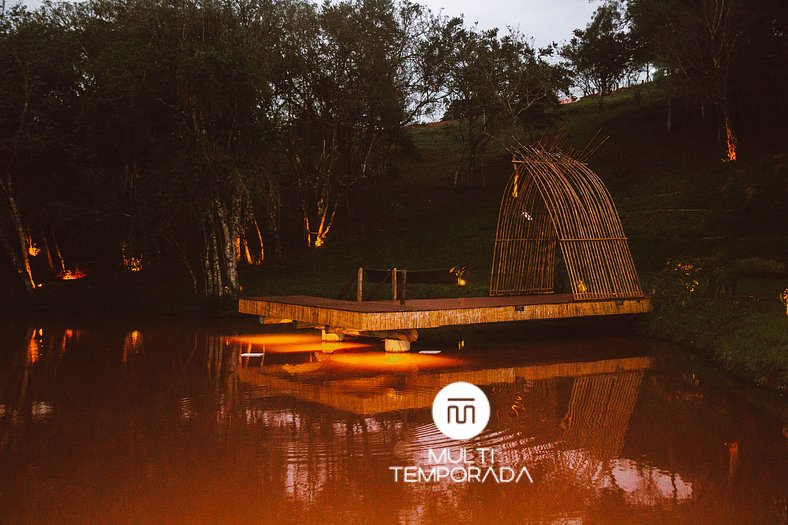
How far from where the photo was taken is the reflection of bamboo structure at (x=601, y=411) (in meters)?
6.17

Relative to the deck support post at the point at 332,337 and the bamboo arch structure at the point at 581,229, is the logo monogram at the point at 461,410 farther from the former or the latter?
the bamboo arch structure at the point at 581,229

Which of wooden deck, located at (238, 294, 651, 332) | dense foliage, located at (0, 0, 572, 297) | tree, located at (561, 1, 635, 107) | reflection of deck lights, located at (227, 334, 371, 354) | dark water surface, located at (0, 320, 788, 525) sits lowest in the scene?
dark water surface, located at (0, 320, 788, 525)

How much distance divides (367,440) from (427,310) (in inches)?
180

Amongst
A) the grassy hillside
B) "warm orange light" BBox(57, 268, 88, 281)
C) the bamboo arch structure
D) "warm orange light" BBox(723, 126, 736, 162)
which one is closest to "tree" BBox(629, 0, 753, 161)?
"warm orange light" BBox(723, 126, 736, 162)

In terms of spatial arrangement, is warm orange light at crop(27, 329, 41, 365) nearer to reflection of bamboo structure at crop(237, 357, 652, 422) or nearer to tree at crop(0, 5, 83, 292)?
reflection of bamboo structure at crop(237, 357, 652, 422)

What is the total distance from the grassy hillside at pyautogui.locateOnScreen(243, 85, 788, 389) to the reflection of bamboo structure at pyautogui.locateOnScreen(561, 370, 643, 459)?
155 cm

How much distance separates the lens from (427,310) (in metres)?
10.7

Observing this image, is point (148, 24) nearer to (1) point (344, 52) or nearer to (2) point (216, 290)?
(2) point (216, 290)

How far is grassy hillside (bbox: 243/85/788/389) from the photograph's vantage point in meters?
11.7

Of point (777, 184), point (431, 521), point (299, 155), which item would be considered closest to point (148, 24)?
point (299, 155)

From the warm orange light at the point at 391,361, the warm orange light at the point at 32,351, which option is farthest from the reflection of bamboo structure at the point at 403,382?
the warm orange light at the point at 32,351

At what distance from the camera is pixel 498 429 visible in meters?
6.59

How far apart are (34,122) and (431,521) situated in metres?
19.7

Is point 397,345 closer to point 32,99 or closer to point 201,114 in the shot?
point 201,114
